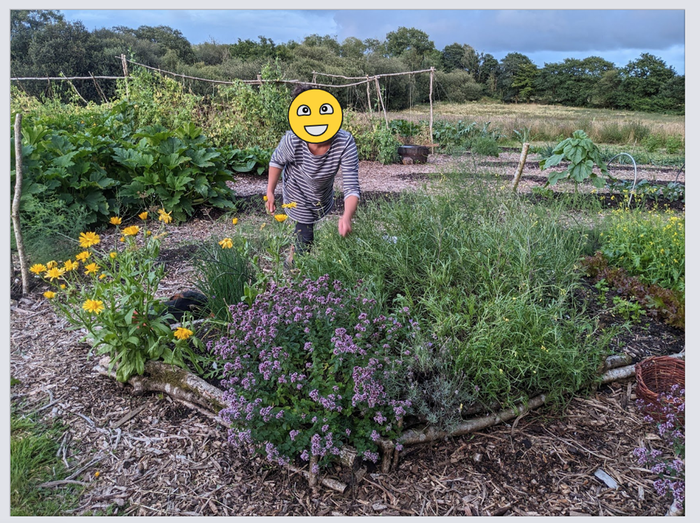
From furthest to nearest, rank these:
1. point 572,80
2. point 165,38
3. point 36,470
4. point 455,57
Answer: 1. point 572,80
2. point 455,57
3. point 165,38
4. point 36,470

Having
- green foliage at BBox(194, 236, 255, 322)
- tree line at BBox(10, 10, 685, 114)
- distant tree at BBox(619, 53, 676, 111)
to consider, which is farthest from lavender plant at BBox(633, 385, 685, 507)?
distant tree at BBox(619, 53, 676, 111)

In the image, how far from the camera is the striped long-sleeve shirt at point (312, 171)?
328 cm

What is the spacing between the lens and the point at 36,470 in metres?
2.12

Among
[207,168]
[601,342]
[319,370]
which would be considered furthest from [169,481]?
[207,168]

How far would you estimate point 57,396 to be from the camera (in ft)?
8.68

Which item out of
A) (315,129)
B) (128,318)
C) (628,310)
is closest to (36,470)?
(128,318)

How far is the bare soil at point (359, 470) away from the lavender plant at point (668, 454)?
0.07 metres

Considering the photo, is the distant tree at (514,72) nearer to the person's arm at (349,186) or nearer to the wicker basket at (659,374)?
the person's arm at (349,186)

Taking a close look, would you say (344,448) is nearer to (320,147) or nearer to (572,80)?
(320,147)

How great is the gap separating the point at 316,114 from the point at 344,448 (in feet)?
7.10

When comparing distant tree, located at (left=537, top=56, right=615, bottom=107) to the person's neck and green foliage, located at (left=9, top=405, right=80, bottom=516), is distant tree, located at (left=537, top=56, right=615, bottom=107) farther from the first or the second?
green foliage, located at (left=9, top=405, right=80, bottom=516)

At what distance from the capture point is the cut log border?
2.04m

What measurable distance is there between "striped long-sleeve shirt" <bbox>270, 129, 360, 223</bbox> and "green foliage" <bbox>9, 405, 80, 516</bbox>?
2.11 metres

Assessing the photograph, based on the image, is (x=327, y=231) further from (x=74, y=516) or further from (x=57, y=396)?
(x=74, y=516)
